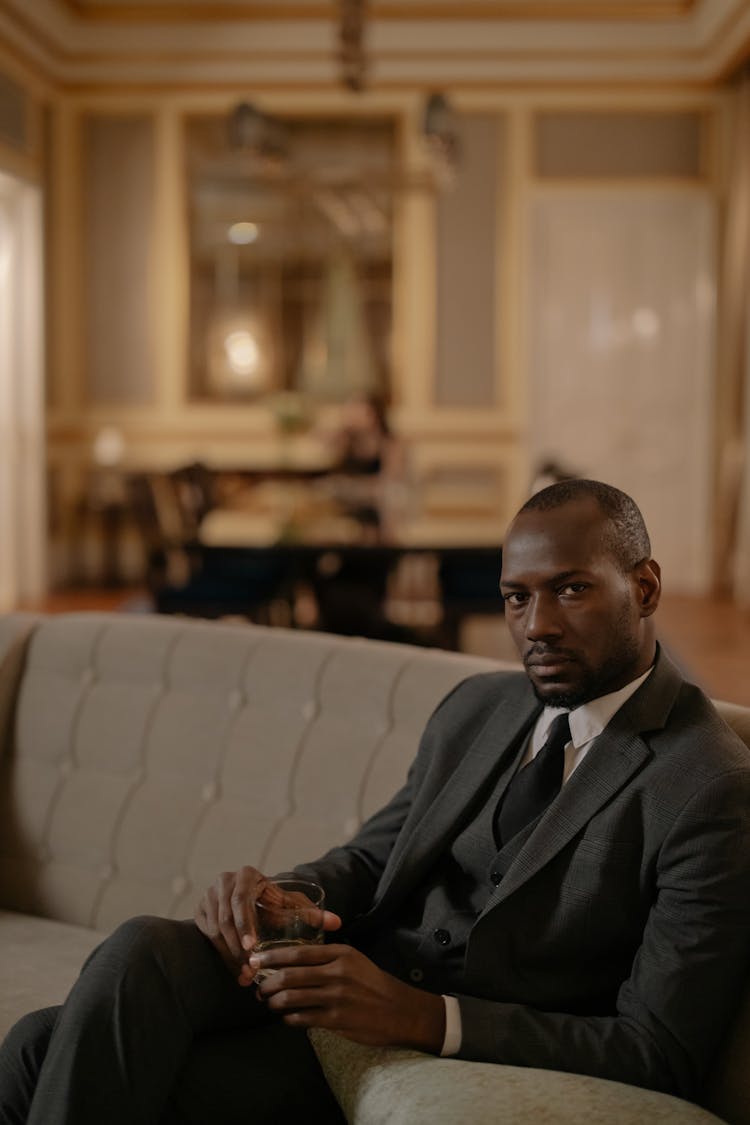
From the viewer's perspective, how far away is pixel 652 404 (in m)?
8.91

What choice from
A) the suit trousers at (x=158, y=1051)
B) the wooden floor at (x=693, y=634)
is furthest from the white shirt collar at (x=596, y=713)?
the wooden floor at (x=693, y=634)

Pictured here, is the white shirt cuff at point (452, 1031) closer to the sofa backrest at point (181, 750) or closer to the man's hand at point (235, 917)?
the man's hand at point (235, 917)

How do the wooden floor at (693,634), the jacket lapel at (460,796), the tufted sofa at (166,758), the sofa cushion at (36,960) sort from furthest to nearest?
the wooden floor at (693,634)
the tufted sofa at (166,758)
the sofa cushion at (36,960)
the jacket lapel at (460,796)

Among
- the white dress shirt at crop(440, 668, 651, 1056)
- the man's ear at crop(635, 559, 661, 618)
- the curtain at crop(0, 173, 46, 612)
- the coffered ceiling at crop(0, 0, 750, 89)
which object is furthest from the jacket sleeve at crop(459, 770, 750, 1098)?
the coffered ceiling at crop(0, 0, 750, 89)

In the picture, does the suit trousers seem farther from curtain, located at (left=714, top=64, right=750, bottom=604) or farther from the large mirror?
the large mirror

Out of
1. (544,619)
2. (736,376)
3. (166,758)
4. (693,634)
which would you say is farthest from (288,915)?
(736,376)

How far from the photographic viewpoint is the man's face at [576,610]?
1.43 metres

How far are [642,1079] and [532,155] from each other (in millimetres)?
8267

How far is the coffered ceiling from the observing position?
8297 millimetres

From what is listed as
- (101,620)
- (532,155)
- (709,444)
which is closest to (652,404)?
(709,444)

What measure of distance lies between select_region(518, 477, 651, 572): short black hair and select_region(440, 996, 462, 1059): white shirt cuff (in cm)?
51

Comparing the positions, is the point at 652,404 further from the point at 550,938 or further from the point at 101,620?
the point at 550,938

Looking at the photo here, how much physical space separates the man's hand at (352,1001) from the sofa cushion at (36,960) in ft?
Answer: 2.00

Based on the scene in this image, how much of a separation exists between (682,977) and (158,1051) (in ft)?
1.85
